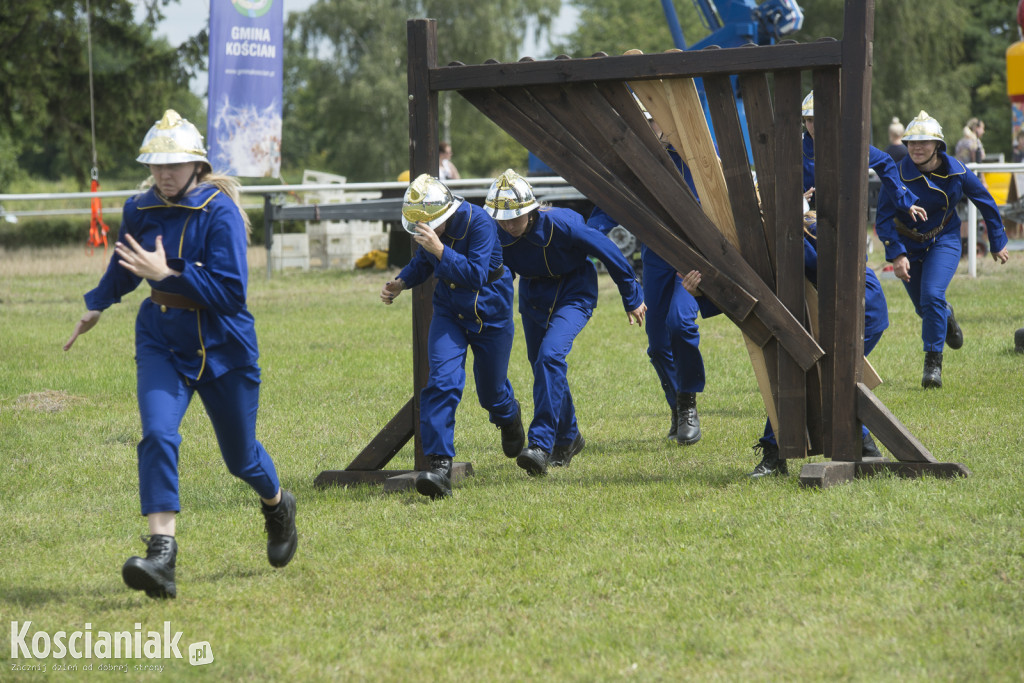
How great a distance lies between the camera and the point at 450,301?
6.56m

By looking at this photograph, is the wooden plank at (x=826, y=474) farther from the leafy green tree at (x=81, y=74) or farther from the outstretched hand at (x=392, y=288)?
the leafy green tree at (x=81, y=74)

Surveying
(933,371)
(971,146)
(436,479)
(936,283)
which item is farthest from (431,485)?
(971,146)

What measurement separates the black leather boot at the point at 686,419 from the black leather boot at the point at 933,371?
2.35m

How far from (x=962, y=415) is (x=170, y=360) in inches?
215

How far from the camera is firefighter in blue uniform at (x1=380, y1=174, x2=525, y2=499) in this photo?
623 centimetres

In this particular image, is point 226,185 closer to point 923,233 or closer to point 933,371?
point 923,233

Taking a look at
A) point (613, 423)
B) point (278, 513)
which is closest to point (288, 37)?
point (613, 423)

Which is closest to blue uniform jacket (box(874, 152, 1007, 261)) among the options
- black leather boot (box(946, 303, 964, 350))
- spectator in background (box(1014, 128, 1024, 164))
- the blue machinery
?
black leather boot (box(946, 303, 964, 350))

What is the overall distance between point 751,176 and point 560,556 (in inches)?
93.4

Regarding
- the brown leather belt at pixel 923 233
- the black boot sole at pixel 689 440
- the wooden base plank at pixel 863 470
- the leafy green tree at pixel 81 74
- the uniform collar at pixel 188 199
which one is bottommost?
the black boot sole at pixel 689 440

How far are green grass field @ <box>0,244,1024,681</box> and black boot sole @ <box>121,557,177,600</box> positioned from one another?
0.07 metres

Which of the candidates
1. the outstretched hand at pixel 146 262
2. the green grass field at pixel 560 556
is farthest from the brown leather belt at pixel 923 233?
the outstretched hand at pixel 146 262

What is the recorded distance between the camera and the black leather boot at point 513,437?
23.6ft

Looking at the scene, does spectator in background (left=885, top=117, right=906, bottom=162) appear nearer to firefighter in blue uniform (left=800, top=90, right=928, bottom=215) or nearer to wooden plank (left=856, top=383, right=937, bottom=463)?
firefighter in blue uniform (left=800, top=90, right=928, bottom=215)
